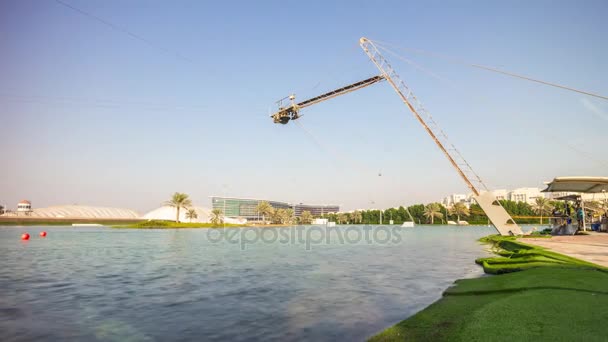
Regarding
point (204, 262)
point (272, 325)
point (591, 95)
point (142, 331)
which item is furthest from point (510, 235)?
point (142, 331)

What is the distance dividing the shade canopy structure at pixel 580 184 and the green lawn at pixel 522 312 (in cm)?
2774

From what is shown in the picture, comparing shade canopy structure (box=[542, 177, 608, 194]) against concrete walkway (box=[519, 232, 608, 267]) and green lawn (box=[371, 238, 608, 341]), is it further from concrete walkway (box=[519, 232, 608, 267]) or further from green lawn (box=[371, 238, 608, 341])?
green lawn (box=[371, 238, 608, 341])

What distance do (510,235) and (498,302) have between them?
128ft

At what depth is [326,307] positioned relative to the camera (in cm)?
1255

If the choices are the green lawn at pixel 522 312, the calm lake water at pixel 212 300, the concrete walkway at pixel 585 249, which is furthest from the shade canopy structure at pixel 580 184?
the green lawn at pixel 522 312

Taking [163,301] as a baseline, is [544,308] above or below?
above

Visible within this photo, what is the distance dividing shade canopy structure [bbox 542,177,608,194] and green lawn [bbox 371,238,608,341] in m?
27.7

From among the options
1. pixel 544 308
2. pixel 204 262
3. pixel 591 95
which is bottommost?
pixel 204 262

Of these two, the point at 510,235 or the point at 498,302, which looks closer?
the point at 498,302

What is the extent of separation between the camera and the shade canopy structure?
36062 millimetres

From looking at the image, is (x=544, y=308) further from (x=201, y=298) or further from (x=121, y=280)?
(x=121, y=280)

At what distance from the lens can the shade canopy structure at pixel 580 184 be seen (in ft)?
118
